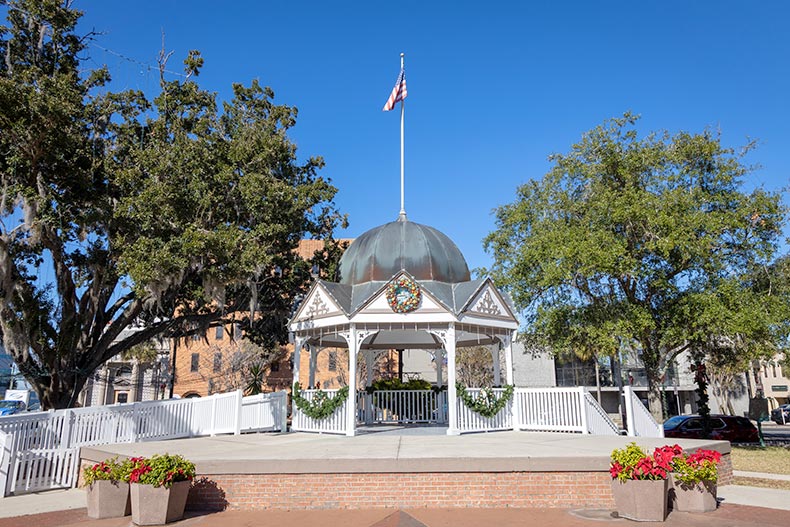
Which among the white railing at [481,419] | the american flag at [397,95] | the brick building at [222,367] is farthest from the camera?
the brick building at [222,367]

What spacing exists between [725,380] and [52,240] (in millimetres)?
51248

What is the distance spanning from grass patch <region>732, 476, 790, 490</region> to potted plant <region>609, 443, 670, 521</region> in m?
5.06

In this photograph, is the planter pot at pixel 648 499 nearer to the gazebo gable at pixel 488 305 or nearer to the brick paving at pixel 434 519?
the brick paving at pixel 434 519

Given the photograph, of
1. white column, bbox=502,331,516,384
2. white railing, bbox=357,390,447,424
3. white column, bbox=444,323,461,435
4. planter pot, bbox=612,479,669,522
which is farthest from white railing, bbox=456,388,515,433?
planter pot, bbox=612,479,669,522

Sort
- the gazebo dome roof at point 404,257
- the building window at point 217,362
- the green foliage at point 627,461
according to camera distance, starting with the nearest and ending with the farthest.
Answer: the green foliage at point 627,461, the gazebo dome roof at point 404,257, the building window at point 217,362

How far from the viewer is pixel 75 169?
16922 millimetres

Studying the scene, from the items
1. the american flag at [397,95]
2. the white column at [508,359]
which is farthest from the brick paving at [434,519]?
the american flag at [397,95]

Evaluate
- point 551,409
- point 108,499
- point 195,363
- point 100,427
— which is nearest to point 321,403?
point 100,427

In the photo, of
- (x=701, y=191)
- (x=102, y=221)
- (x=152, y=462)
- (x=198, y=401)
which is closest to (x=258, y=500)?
(x=152, y=462)

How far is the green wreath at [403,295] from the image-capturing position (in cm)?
1555

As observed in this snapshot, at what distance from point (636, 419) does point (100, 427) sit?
14.6 meters

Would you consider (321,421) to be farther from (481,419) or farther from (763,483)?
(763,483)

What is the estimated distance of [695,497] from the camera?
8.52 meters

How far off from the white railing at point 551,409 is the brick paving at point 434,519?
6.06 metres
